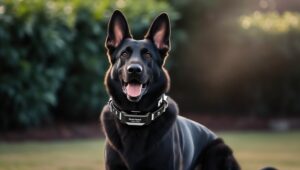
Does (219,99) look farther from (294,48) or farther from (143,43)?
(143,43)

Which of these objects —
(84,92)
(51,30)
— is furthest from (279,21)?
(51,30)

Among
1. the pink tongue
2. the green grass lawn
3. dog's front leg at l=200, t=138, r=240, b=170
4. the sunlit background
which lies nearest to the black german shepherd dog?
the pink tongue

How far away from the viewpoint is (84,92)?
14500 millimetres

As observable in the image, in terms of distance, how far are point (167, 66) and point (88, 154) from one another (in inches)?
222

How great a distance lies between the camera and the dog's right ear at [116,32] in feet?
20.3

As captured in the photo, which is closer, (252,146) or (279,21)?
(252,146)

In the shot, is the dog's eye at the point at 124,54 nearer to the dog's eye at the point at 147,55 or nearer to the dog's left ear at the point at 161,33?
the dog's eye at the point at 147,55

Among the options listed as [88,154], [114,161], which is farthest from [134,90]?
[88,154]

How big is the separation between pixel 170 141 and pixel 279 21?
40.7 ft

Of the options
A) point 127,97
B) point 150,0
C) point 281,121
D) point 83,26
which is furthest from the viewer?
point 281,121

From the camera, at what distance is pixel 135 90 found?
5.80m

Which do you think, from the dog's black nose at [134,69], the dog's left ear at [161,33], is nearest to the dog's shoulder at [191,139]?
the dog's left ear at [161,33]

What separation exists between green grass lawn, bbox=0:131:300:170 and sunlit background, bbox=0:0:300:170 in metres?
0.02

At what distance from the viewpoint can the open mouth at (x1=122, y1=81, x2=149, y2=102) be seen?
5.77 m
